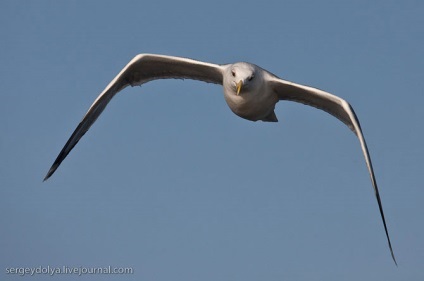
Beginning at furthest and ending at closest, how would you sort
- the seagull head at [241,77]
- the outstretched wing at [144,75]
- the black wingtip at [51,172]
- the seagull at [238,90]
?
the black wingtip at [51,172] → the outstretched wing at [144,75] → the seagull at [238,90] → the seagull head at [241,77]

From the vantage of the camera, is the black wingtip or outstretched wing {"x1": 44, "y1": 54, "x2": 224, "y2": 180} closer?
outstretched wing {"x1": 44, "y1": 54, "x2": 224, "y2": 180}

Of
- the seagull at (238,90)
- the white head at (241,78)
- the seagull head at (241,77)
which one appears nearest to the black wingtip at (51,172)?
the seagull at (238,90)

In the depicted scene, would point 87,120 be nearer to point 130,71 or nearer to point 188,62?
point 130,71

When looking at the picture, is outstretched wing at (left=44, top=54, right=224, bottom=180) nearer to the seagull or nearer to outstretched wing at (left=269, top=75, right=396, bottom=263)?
the seagull

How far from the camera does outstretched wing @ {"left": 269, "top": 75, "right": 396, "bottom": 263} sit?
21844mm

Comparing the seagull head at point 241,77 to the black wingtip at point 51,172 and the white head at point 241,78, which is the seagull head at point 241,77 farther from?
the black wingtip at point 51,172

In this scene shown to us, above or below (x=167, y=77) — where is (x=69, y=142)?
below

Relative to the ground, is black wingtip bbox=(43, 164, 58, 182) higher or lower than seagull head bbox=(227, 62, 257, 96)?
lower

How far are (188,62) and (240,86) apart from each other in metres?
2.84

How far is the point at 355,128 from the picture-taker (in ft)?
71.7

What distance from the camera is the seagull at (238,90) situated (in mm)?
21797

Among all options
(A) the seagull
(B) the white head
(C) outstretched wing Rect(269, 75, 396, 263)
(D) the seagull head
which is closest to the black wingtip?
(A) the seagull

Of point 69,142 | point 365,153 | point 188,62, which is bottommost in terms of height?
point 69,142

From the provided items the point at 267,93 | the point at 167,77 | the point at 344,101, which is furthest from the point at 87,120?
the point at 344,101
